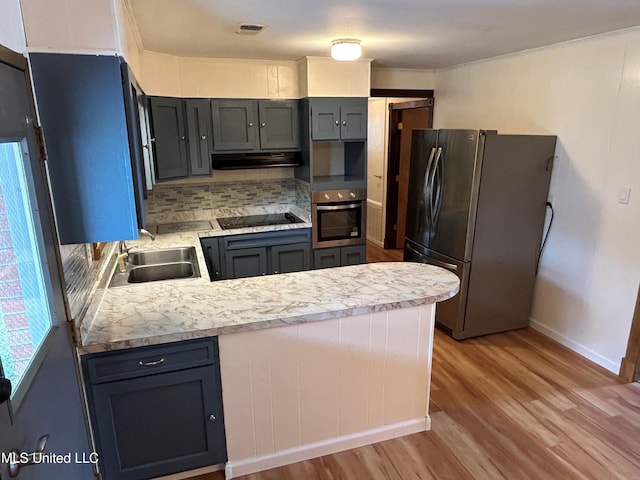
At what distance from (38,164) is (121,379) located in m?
0.92

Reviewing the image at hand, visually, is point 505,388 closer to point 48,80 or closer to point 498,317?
point 498,317

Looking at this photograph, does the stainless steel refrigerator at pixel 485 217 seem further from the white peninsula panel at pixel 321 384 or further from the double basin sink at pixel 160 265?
the double basin sink at pixel 160 265

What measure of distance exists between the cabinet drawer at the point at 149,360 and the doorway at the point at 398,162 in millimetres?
3837

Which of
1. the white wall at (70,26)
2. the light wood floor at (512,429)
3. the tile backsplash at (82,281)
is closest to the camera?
the white wall at (70,26)

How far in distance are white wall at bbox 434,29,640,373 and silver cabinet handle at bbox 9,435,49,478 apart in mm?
3318

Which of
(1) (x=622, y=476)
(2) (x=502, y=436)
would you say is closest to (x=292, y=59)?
(2) (x=502, y=436)

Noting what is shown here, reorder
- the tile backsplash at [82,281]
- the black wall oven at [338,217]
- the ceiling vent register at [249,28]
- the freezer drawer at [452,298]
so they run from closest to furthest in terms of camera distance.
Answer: the tile backsplash at [82,281], the ceiling vent register at [249,28], the freezer drawer at [452,298], the black wall oven at [338,217]

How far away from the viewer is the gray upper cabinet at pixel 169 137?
337 centimetres

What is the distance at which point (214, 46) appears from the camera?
317 cm

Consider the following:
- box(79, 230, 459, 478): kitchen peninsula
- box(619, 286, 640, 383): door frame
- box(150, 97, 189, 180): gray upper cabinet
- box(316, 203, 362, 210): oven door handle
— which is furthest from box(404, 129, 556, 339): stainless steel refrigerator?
box(150, 97, 189, 180): gray upper cabinet

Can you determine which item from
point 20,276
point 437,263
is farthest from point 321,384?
point 437,263

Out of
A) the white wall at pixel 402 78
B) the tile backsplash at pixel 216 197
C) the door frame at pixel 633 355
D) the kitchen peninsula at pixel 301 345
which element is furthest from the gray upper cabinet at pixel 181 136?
the door frame at pixel 633 355

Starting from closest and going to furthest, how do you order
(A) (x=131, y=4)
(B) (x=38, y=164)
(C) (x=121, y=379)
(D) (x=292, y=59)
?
1. (B) (x=38, y=164)
2. (C) (x=121, y=379)
3. (A) (x=131, y=4)
4. (D) (x=292, y=59)

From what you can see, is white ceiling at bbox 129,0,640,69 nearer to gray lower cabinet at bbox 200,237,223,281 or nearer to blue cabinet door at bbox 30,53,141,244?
blue cabinet door at bbox 30,53,141,244
